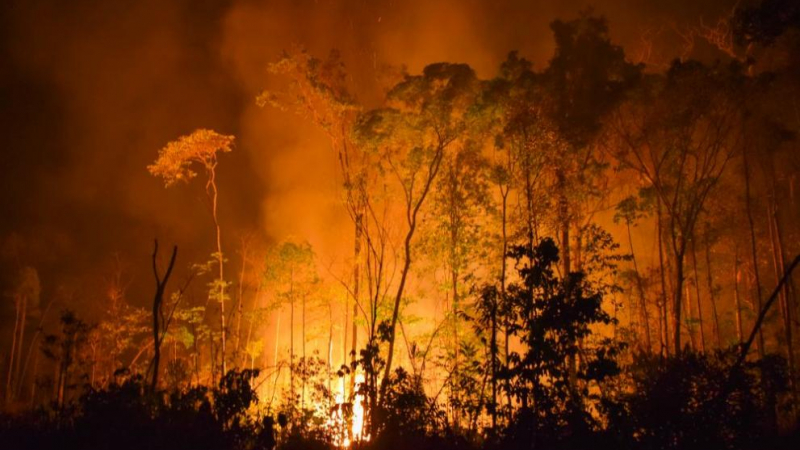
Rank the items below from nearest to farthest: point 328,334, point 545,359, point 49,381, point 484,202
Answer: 1. point 545,359
2. point 49,381
3. point 484,202
4. point 328,334

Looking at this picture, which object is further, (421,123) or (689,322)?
(689,322)

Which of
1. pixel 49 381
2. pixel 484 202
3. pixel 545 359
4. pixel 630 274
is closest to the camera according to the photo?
pixel 545 359

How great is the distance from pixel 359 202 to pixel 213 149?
6533 mm

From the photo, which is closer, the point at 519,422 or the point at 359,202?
the point at 519,422

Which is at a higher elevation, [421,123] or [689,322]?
[421,123]

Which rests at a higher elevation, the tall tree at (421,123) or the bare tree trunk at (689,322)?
the tall tree at (421,123)

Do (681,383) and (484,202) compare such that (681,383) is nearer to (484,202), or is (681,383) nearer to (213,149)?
(484,202)

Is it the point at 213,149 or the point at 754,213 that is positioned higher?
the point at 213,149

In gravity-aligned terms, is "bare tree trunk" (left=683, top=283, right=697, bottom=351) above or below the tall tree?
below

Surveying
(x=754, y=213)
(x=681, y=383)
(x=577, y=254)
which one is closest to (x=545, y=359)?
(x=681, y=383)

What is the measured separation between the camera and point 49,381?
8.90 m

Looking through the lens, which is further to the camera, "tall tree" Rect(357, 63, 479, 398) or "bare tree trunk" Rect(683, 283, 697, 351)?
"bare tree trunk" Rect(683, 283, 697, 351)

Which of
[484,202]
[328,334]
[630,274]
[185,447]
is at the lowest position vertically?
[185,447]

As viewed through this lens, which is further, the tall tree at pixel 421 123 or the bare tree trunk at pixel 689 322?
the bare tree trunk at pixel 689 322
